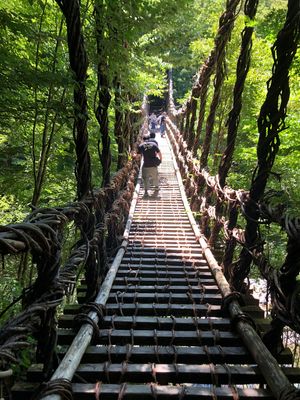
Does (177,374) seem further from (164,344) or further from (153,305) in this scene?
(153,305)

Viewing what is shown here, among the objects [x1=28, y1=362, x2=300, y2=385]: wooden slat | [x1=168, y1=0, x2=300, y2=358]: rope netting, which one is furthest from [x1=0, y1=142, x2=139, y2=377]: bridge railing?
[x1=168, y1=0, x2=300, y2=358]: rope netting

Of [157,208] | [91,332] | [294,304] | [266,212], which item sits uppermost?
[266,212]

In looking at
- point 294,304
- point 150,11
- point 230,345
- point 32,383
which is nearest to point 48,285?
point 32,383

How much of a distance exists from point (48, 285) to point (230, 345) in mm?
1223

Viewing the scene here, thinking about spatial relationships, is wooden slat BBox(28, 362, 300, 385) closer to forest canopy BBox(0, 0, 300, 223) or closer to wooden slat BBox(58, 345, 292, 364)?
wooden slat BBox(58, 345, 292, 364)

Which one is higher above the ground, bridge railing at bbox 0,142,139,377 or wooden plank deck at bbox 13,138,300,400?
bridge railing at bbox 0,142,139,377

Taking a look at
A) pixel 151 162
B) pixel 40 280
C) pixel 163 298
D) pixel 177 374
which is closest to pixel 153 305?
pixel 163 298

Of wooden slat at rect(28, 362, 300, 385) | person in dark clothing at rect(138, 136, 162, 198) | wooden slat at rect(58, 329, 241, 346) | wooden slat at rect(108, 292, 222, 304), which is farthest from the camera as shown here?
person in dark clothing at rect(138, 136, 162, 198)

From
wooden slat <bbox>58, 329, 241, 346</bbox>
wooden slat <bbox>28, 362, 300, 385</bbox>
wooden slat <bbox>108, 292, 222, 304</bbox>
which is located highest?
wooden slat <bbox>28, 362, 300, 385</bbox>

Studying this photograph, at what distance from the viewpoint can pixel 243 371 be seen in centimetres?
183

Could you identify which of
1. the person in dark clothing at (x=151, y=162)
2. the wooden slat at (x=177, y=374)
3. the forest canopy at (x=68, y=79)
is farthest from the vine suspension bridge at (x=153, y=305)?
the person in dark clothing at (x=151, y=162)

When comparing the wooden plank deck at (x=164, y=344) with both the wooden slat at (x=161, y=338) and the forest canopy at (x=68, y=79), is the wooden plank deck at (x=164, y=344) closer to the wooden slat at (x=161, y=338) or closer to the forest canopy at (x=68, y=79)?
the wooden slat at (x=161, y=338)

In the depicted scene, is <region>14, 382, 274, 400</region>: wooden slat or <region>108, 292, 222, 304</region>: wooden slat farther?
<region>108, 292, 222, 304</region>: wooden slat

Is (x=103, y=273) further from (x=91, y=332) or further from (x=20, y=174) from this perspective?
(x=20, y=174)
